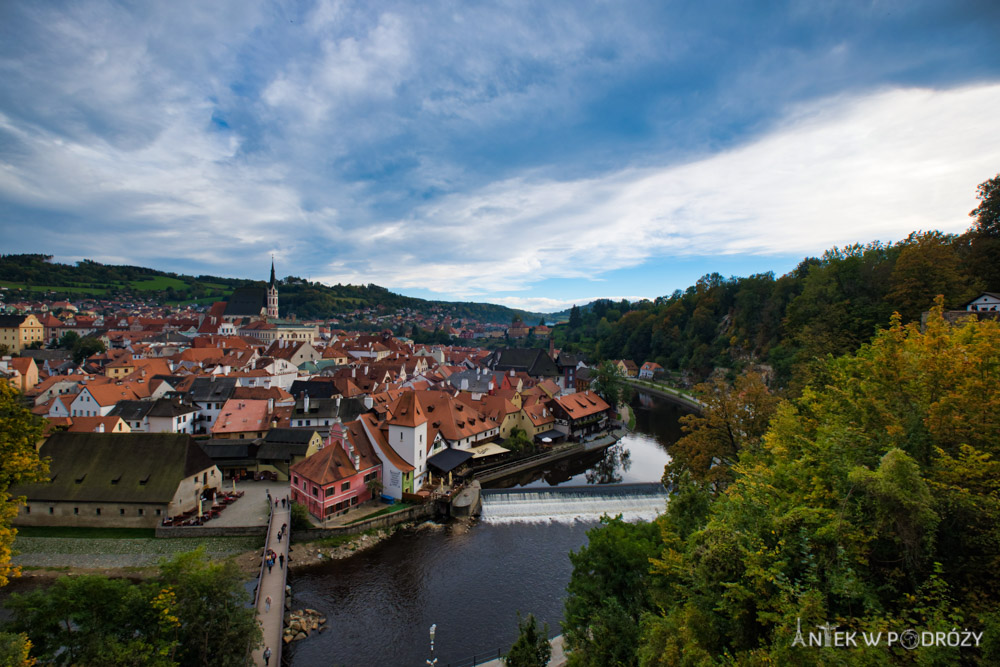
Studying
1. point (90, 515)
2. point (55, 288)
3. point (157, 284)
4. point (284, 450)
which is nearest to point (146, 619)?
point (90, 515)

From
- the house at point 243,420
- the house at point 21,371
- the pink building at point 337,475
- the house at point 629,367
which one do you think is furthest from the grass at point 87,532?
the house at point 629,367

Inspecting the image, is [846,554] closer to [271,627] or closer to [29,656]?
[29,656]

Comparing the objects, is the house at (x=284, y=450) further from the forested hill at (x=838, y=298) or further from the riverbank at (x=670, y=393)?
the riverbank at (x=670, y=393)

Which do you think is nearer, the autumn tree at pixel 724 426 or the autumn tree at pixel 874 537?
the autumn tree at pixel 874 537

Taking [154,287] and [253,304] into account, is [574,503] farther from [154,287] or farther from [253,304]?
[154,287]

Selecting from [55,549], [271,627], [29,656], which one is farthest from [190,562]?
[55,549]
